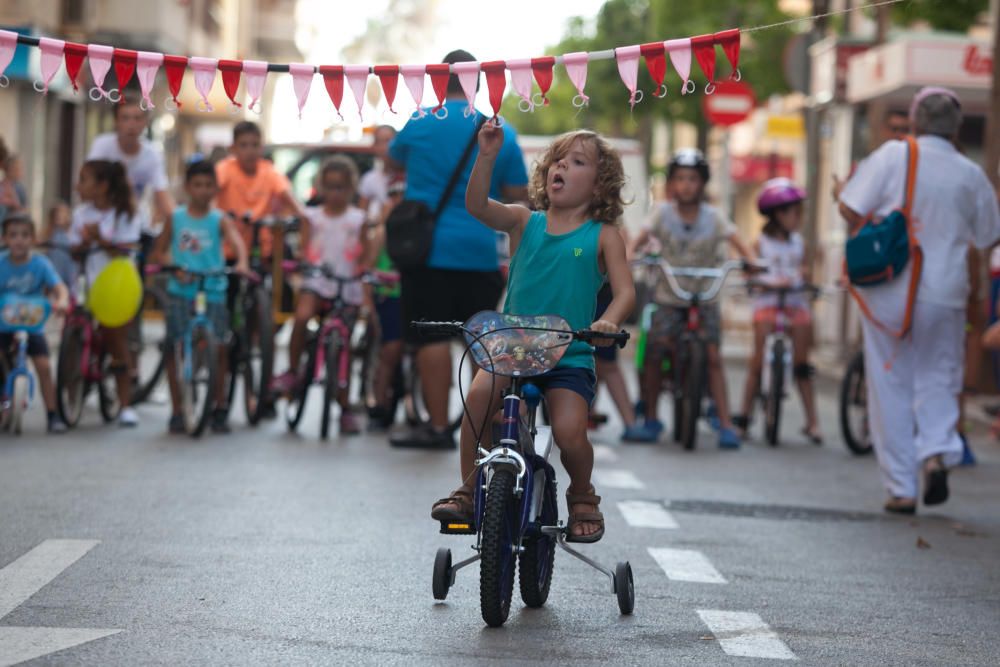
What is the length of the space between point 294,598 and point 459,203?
499cm

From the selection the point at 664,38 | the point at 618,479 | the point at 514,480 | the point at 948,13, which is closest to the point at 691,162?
the point at 618,479

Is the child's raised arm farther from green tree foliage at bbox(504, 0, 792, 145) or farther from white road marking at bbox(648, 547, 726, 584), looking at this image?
green tree foliage at bbox(504, 0, 792, 145)

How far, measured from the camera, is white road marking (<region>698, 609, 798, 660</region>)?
604cm

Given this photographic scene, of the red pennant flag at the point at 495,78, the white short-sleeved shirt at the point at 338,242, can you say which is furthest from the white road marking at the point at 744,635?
the white short-sleeved shirt at the point at 338,242

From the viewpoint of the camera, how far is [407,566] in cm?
746

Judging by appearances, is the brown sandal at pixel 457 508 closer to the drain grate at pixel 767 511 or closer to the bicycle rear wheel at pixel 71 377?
the drain grate at pixel 767 511

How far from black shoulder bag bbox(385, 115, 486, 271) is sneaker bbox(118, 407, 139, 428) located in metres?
2.55

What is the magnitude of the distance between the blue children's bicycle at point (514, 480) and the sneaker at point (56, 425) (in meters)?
6.11

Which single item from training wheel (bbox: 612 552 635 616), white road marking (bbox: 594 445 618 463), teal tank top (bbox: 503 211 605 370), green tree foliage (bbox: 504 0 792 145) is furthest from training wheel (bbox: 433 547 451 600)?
green tree foliage (bbox: 504 0 792 145)

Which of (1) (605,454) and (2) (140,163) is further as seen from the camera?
(2) (140,163)

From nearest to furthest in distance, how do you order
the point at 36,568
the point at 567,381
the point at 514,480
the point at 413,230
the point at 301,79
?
the point at 514,480 → the point at 567,381 → the point at 36,568 → the point at 301,79 → the point at 413,230

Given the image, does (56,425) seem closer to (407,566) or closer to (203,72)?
(203,72)

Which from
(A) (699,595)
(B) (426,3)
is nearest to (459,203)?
(A) (699,595)

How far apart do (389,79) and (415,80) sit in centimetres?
10
